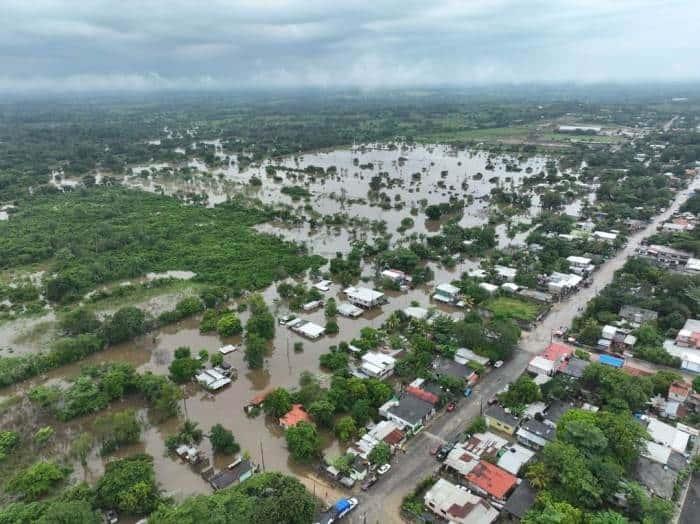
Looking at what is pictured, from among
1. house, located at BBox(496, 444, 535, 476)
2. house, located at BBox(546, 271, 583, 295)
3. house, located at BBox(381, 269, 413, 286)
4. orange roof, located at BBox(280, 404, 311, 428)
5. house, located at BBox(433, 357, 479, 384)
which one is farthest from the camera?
house, located at BBox(381, 269, 413, 286)

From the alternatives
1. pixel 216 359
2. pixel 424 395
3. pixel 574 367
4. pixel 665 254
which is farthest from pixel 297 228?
pixel 665 254

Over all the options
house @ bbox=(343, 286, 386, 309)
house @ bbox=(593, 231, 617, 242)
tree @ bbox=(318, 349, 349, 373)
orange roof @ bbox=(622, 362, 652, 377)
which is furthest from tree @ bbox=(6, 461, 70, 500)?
house @ bbox=(593, 231, 617, 242)

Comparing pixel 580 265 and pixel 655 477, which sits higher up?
pixel 580 265

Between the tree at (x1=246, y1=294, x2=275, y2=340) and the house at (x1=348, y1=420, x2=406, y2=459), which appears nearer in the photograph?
the house at (x1=348, y1=420, x2=406, y2=459)

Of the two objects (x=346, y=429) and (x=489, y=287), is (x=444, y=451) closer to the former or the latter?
(x=346, y=429)

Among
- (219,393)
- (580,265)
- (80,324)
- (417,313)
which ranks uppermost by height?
(580,265)

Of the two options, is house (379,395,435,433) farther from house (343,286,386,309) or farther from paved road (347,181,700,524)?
house (343,286,386,309)

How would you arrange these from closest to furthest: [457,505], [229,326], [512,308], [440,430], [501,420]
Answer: [457,505], [501,420], [440,430], [229,326], [512,308]
